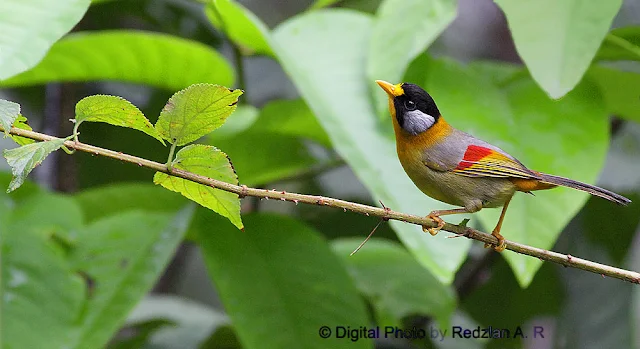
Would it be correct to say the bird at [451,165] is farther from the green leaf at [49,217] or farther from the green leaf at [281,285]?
the green leaf at [49,217]

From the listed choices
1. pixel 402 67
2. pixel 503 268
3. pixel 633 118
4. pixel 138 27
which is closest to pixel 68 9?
pixel 402 67

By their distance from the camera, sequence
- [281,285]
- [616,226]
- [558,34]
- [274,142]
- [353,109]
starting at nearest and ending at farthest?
[558,34] → [353,109] → [281,285] → [274,142] → [616,226]

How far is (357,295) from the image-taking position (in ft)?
4.79

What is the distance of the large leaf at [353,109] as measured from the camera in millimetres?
1166

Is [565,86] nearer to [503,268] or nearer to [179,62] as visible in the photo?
[179,62]

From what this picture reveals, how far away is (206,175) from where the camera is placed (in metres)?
0.73

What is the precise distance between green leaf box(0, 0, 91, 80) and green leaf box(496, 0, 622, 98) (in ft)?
2.41

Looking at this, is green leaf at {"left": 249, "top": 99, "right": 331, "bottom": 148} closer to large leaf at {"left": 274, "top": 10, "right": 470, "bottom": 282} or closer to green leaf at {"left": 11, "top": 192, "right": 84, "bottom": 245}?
large leaf at {"left": 274, "top": 10, "right": 470, "bottom": 282}

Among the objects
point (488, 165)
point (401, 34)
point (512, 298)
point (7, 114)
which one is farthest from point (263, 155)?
point (512, 298)

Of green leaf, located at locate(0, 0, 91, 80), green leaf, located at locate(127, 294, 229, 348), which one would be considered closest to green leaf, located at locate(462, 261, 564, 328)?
green leaf, located at locate(127, 294, 229, 348)

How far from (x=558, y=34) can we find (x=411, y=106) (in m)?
0.29

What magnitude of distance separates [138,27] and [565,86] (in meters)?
2.11

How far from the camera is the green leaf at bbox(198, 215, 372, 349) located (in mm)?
1386

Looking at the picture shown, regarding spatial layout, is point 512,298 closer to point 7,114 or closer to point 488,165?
point 488,165
